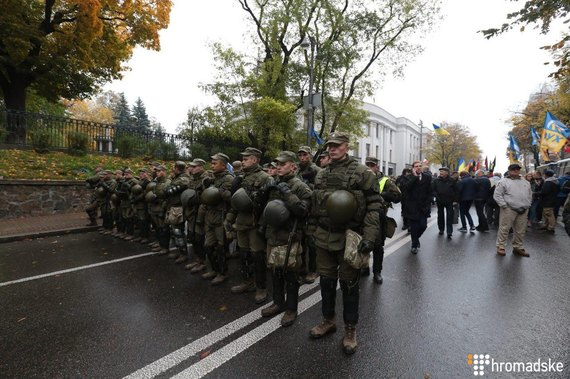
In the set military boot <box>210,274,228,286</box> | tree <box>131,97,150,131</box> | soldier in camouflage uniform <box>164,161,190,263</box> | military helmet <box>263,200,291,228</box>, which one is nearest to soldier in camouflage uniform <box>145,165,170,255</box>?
soldier in camouflage uniform <box>164,161,190,263</box>

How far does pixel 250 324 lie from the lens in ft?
10.9

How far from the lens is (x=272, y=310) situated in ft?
11.6

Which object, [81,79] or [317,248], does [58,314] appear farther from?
[81,79]

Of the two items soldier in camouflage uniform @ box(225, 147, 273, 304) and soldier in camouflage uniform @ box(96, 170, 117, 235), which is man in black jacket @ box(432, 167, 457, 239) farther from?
soldier in camouflage uniform @ box(96, 170, 117, 235)

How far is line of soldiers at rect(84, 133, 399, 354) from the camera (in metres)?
2.94

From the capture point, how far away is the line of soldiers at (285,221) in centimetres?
294

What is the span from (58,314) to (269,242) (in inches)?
105

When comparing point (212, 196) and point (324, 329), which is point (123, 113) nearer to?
point (212, 196)

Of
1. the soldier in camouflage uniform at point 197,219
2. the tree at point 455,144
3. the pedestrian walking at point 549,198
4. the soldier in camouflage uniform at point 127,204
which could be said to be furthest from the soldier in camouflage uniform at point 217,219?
the tree at point 455,144

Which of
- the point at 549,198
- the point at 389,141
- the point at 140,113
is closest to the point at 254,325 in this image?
the point at 549,198

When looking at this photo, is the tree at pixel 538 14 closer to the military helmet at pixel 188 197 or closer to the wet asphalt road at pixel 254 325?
the wet asphalt road at pixel 254 325

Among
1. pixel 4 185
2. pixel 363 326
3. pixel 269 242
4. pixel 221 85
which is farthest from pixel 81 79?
pixel 363 326

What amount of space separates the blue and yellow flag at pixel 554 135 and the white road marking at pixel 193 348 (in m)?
13.8

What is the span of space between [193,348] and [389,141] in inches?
2297
